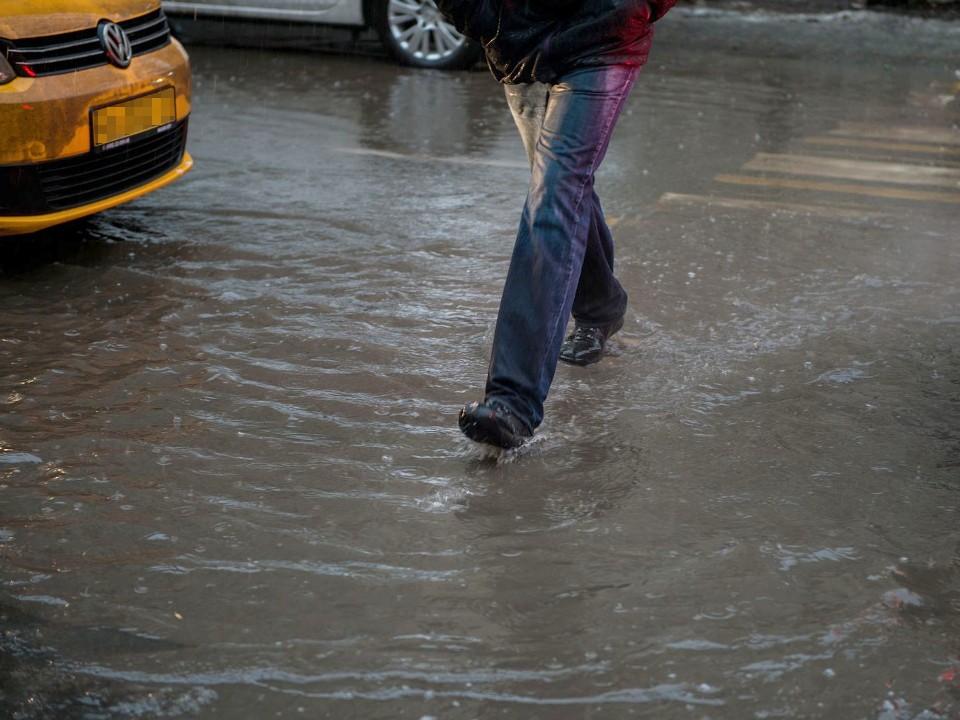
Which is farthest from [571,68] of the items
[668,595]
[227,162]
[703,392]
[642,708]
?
[227,162]

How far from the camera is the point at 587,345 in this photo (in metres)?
3.92

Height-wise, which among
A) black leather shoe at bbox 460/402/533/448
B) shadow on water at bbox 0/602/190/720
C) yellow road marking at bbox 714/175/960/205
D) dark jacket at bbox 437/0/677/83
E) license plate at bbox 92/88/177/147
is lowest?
shadow on water at bbox 0/602/190/720

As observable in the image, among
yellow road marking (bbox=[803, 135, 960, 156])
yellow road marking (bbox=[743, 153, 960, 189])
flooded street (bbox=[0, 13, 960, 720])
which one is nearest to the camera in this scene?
flooded street (bbox=[0, 13, 960, 720])

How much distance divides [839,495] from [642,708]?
42.5 inches

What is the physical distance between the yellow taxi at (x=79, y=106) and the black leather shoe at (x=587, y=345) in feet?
6.39

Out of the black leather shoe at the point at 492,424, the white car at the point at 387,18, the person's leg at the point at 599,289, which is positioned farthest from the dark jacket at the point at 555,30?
the white car at the point at 387,18

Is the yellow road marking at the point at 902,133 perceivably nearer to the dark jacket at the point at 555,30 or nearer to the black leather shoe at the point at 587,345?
the black leather shoe at the point at 587,345

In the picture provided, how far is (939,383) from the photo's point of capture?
3812 mm

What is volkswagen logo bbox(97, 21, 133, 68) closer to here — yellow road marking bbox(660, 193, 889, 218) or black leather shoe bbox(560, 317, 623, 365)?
black leather shoe bbox(560, 317, 623, 365)

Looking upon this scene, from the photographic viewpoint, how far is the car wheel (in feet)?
32.7

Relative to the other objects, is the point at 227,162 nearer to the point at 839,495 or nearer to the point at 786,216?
the point at 786,216

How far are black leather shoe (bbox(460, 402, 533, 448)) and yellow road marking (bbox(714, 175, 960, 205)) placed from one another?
3744mm

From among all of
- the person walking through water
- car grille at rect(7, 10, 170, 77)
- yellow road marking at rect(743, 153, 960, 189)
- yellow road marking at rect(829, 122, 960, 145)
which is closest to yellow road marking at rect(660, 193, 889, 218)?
yellow road marking at rect(743, 153, 960, 189)

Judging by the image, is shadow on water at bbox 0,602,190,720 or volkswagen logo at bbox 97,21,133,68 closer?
shadow on water at bbox 0,602,190,720
